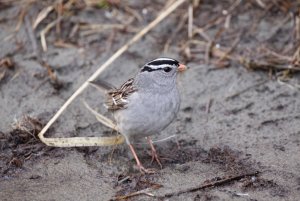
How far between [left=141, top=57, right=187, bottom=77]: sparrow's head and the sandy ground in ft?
2.31

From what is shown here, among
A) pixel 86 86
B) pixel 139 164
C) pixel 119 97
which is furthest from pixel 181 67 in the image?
pixel 86 86

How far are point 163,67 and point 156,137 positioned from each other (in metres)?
0.85

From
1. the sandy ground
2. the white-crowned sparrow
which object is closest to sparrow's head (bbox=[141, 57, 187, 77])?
the white-crowned sparrow

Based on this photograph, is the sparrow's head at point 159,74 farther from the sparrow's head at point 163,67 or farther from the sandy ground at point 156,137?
the sandy ground at point 156,137

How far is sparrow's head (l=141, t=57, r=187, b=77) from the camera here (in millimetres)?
5469

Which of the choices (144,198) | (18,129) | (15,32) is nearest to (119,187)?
(144,198)

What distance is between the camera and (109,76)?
6.80m

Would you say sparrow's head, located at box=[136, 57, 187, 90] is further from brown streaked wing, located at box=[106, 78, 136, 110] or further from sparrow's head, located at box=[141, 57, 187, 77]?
brown streaked wing, located at box=[106, 78, 136, 110]

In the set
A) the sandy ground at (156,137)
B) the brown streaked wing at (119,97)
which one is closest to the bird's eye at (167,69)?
the brown streaked wing at (119,97)

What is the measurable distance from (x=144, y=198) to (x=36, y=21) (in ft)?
11.9

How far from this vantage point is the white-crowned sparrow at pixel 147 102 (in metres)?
5.21

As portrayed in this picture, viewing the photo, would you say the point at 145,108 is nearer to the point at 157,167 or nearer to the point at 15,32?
the point at 157,167

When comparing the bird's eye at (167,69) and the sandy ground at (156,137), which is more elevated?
the bird's eye at (167,69)

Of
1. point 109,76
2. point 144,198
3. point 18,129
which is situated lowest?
point 144,198
